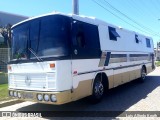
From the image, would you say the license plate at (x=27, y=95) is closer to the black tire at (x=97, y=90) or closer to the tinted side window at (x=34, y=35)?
the tinted side window at (x=34, y=35)

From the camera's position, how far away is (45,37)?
737cm

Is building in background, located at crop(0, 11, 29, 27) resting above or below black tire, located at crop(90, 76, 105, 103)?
above

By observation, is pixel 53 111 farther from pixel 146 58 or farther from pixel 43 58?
pixel 146 58

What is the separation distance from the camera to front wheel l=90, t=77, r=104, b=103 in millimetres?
8705

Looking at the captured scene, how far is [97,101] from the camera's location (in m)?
9.01

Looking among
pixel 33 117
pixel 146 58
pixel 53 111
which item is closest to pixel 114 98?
pixel 53 111

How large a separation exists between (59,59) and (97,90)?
2522mm

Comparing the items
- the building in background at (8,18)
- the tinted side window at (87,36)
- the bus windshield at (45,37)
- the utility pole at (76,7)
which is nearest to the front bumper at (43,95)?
the bus windshield at (45,37)

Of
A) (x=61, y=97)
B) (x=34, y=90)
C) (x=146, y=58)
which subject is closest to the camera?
(x=61, y=97)

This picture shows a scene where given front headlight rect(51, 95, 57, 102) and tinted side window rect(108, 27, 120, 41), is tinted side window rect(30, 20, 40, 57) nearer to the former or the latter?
front headlight rect(51, 95, 57, 102)

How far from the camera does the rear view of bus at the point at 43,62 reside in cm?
696

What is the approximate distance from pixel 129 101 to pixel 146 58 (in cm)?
747

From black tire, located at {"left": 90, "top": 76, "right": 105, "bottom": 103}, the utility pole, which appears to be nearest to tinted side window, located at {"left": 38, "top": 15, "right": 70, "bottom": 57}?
black tire, located at {"left": 90, "top": 76, "right": 105, "bottom": 103}

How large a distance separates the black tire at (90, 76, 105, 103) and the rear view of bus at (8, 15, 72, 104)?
1.73m
